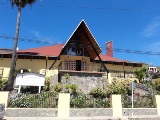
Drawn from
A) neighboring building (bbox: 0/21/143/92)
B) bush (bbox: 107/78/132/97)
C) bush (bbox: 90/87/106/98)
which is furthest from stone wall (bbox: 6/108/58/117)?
neighboring building (bbox: 0/21/143/92)

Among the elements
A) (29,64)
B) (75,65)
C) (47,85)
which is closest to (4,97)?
(47,85)

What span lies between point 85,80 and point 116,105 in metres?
6.68

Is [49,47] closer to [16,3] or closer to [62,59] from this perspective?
[62,59]

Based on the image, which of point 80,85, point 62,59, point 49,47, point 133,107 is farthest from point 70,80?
point 49,47

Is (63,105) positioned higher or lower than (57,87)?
lower

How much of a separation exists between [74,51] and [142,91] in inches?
367

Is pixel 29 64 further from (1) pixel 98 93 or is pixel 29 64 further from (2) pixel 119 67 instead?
(2) pixel 119 67

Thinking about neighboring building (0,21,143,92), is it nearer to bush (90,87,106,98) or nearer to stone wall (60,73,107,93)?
stone wall (60,73,107,93)

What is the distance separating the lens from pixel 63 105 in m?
13.5

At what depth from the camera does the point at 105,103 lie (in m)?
14.9

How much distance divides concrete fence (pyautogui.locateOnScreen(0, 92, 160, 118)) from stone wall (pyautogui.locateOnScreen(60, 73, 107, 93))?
6.10 meters

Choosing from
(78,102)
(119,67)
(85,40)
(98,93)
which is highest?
(85,40)

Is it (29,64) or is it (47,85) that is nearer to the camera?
(47,85)

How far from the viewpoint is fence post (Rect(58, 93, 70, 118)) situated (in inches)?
526
